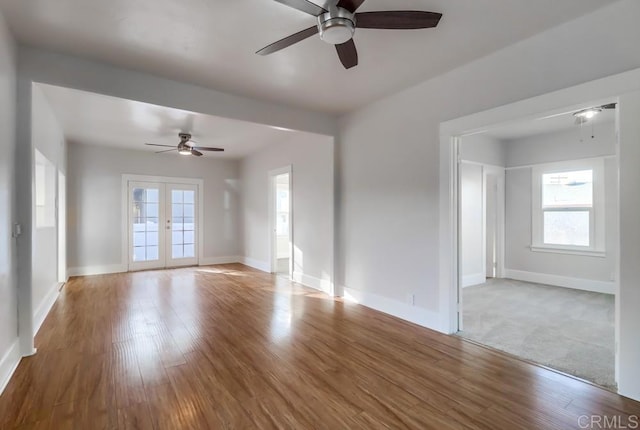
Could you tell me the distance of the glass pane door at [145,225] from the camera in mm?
6906

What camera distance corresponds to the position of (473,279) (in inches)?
222

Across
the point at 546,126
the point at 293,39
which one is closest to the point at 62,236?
the point at 293,39

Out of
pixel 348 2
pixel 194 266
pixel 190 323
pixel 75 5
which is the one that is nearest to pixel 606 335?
pixel 348 2

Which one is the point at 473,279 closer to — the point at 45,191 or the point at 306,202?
the point at 306,202

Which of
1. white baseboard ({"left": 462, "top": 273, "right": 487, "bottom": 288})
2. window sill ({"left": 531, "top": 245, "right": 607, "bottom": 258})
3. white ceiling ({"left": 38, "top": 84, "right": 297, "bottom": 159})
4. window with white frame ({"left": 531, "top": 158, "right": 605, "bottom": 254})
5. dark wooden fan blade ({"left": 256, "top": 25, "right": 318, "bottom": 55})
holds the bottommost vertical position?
white baseboard ({"left": 462, "top": 273, "right": 487, "bottom": 288})

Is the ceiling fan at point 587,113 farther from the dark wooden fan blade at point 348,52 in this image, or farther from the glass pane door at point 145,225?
the glass pane door at point 145,225

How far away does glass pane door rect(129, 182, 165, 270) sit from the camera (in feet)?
22.7

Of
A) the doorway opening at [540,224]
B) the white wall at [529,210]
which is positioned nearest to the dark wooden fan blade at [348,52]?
the doorway opening at [540,224]

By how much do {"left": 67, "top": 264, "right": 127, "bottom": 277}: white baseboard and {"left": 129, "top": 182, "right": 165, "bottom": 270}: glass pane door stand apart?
0.21 metres

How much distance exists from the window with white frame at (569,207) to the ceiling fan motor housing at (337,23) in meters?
5.40

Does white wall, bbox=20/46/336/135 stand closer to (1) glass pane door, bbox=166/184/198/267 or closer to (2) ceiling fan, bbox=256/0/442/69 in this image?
(2) ceiling fan, bbox=256/0/442/69

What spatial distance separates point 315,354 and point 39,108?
391 cm

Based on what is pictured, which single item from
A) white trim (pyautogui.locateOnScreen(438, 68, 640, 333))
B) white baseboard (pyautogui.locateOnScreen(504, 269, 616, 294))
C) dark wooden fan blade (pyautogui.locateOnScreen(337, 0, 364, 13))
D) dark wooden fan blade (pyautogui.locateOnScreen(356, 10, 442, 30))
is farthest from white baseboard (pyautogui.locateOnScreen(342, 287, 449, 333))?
white baseboard (pyautogui.locateOnScreen(504, 269, 616, 294))

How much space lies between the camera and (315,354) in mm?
2793
